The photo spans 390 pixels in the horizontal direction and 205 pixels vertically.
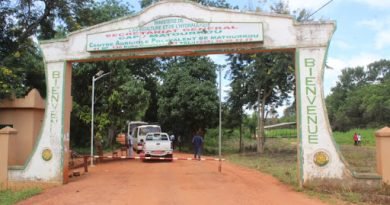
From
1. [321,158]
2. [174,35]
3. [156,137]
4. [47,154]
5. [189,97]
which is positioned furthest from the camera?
[189,97]

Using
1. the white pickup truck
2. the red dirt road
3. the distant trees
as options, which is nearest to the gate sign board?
the red dirt road

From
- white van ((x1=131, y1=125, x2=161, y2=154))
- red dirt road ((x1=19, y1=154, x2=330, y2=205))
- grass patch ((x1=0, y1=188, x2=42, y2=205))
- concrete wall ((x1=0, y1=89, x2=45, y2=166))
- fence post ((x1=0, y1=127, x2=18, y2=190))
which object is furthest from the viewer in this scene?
white van ((x1=131, y1=125, x2=161, y2=154))

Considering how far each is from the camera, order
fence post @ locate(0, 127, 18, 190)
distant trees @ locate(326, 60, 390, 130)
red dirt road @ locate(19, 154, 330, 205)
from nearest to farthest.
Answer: red dirt road @ locate(19, 154, 330, 205) < fence post @ locate(0, 127, 18, 190) < distant trees @ locate(326, 60, 390, 130)

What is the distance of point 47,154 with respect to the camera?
13.1m

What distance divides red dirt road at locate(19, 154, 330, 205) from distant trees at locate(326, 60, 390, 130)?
51.4 metres

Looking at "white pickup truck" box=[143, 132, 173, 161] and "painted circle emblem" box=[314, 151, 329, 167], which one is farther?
"white pickup truck" box=[143, 132, 173, 161]

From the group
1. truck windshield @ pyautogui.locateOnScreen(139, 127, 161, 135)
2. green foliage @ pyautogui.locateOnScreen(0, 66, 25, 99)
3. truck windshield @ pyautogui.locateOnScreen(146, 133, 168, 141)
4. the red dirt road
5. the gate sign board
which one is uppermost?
the gate sign board

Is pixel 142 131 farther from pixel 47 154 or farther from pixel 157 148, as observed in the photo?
pixel 47 154

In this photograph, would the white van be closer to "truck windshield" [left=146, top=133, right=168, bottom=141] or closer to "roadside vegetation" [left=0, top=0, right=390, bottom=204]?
"roadside vegetation" [left=0, top=0, right=390, bottom=204]

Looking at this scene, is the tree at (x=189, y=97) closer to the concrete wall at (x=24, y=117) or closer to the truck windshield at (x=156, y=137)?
the truck windshield at (x=156, y=137)

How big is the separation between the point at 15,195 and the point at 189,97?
68.9 feet

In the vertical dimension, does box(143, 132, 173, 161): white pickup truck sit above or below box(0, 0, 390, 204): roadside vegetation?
below

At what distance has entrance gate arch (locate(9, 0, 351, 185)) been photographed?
11.2m

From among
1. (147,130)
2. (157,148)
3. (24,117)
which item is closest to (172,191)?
(24,117)
